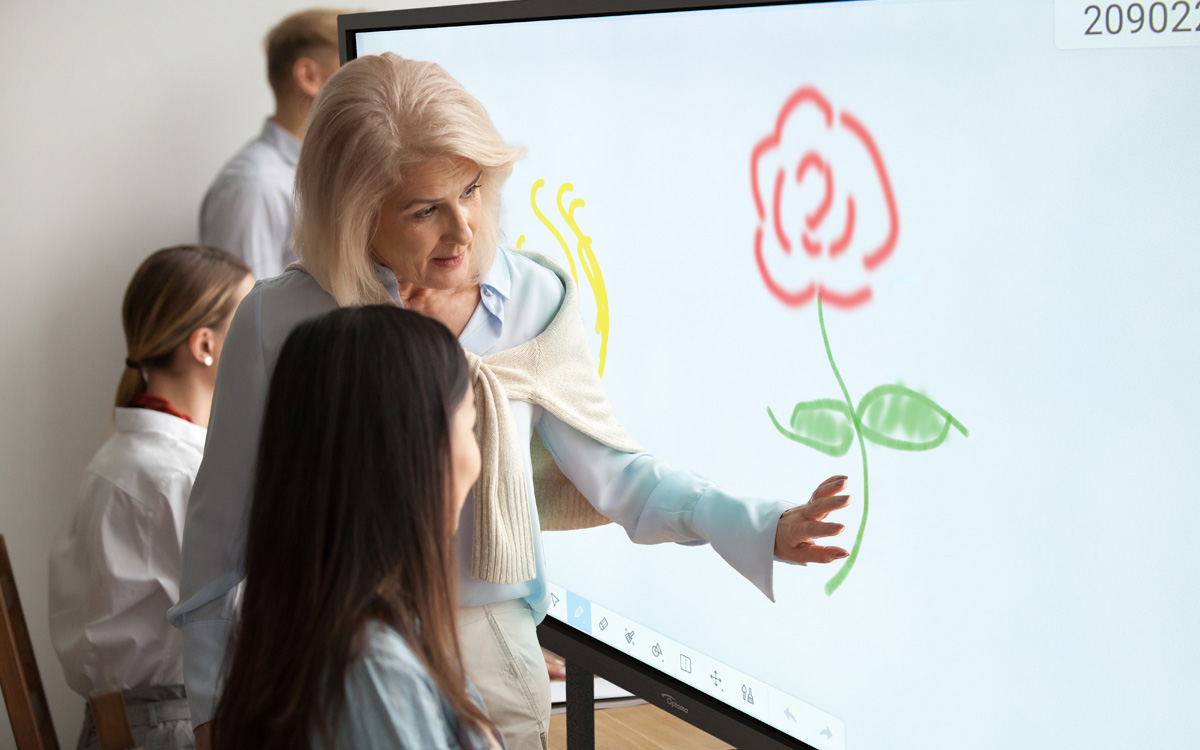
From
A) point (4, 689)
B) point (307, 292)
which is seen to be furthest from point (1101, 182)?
point (4, 689)

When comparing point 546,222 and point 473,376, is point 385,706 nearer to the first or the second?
point 473,376

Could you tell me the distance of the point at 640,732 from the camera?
1421 millimetres

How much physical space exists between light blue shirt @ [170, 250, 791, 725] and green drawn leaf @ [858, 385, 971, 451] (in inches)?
8.0

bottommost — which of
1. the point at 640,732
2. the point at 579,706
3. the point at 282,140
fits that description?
the point at 640,732

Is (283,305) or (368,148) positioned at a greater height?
(368,148)

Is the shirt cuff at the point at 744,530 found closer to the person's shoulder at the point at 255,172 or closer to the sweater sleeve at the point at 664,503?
the sweater sleeve at the point at 664,503

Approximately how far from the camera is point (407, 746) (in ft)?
2.20

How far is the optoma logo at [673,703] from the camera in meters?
1.00

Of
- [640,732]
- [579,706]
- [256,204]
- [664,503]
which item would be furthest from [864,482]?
[256,204]

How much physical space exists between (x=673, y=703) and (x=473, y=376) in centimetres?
37

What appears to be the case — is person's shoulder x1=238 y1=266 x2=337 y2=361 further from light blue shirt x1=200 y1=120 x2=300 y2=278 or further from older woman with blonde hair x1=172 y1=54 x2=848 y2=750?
light blue shirt x1=200 y1=120 x2=300 y2=278

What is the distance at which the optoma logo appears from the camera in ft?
3.28

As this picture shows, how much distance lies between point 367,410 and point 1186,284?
0.50 metres

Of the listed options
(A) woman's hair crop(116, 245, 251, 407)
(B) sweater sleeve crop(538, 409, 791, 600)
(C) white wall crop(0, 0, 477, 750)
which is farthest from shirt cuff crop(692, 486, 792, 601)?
(C) white wall crop(0, 0, 477, 750)
